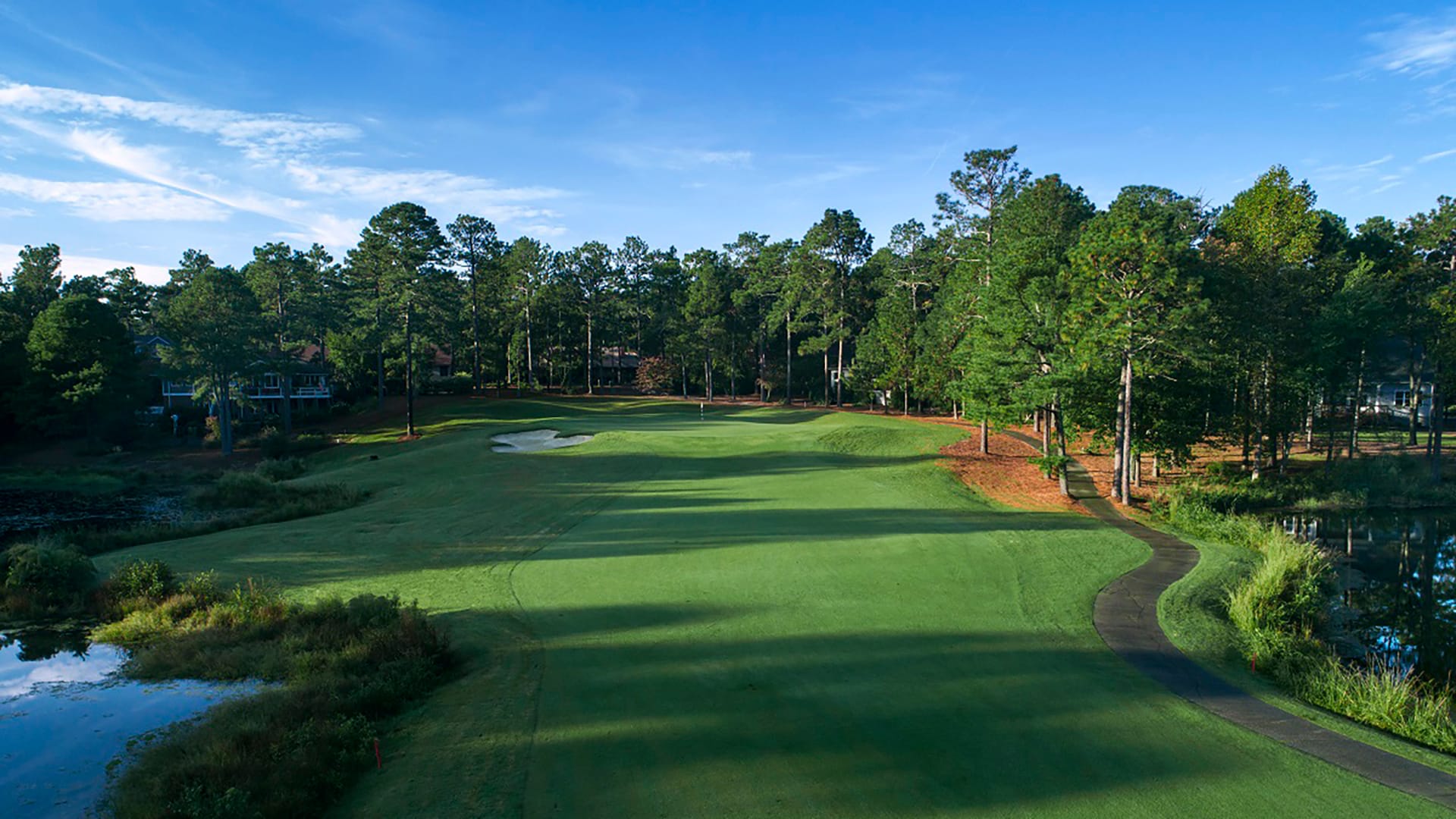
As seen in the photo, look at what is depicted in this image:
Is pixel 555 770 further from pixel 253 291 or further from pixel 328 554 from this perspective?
pixel 253 291

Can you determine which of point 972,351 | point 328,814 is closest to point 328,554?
point 328,814

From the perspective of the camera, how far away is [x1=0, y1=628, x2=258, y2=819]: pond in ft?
26.9

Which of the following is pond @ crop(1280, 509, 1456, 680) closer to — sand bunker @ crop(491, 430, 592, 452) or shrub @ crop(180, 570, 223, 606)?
shrub @ crop(180, 570, 223, 606)

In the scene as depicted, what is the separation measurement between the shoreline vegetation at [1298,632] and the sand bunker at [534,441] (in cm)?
2519

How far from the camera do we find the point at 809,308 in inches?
2313

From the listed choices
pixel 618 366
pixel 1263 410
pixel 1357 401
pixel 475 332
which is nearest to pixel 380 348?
pixel 475 332

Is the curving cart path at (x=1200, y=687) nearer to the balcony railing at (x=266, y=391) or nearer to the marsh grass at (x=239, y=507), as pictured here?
the marsh grass at (x=239, y=507)

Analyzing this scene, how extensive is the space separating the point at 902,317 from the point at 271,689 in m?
43.8

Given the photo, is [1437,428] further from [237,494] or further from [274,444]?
[274,444]

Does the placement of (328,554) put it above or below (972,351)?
below

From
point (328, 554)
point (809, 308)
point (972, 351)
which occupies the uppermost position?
point (809, 308)

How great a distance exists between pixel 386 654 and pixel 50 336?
5493cm

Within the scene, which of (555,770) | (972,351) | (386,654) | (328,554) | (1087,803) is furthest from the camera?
(972,351)

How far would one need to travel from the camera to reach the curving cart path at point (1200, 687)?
7562 mm
